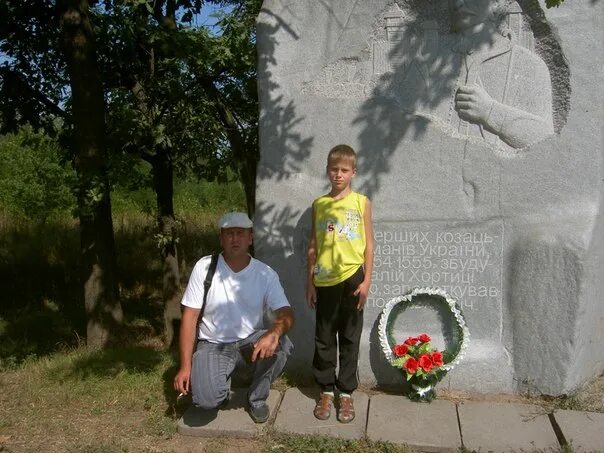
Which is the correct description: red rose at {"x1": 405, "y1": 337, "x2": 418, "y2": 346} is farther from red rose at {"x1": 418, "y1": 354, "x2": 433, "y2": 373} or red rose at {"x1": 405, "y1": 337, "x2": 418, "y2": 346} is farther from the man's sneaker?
the man's sneaker

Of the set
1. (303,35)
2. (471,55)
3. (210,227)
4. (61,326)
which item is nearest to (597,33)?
(471,55)

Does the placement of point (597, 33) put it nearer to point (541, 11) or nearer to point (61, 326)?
point (541, 11)

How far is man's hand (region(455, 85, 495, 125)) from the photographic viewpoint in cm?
409

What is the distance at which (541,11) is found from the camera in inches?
156

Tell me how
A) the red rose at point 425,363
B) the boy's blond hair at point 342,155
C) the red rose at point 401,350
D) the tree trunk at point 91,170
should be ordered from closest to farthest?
the boy's blond hair at point 342,155, the red rose at point 425,363, the red rose at point 401,350, the tree trunk at point 91,170

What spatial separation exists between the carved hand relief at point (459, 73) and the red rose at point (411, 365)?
147cm

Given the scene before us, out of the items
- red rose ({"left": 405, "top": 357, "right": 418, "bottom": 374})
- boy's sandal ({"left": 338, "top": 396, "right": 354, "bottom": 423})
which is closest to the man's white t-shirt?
boy's sandal ({"left": 338, "top": 396, "right": 354, "bottom": 423})

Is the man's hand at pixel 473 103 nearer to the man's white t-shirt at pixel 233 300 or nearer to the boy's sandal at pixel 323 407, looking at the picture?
the man's white t-shirt at pixel 233 300

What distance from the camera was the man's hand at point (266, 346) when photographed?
135 inches

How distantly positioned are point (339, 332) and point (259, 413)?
2.15 feet

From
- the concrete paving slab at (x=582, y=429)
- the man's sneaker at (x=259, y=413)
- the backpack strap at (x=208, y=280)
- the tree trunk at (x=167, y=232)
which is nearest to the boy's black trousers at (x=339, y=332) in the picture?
the man's sneaker at (x=259, y=413)

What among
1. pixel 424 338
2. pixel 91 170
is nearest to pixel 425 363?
pixel 424 338

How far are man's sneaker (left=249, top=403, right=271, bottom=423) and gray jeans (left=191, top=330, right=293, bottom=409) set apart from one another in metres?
0.02

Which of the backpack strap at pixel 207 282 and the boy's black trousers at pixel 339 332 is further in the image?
the boy's black trousers at pixel 339 332
